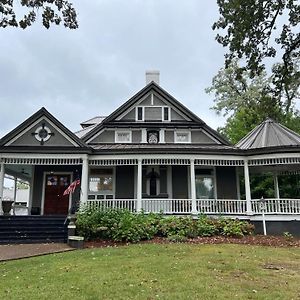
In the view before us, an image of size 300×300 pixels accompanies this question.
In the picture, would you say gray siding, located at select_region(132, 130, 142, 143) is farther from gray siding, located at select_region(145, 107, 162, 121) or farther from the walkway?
the walkway

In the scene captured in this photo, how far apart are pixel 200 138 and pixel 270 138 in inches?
142

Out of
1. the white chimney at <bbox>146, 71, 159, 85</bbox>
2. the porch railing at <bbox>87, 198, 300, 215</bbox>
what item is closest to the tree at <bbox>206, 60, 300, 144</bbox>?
the white chimney at <bbox>146, 71, 159, 85</bbox>

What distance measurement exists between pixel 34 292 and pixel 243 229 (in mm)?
9450

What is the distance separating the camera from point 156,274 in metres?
6.88

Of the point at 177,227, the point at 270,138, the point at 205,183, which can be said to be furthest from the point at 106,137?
Result: the point at 270,138

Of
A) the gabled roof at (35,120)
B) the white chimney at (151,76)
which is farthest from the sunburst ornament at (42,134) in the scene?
the white chimney at (151,76)

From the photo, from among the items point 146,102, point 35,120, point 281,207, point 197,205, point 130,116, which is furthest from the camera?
point 146,102

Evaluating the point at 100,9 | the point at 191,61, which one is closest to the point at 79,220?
the point at 100,9

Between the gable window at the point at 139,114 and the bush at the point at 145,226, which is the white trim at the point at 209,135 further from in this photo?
the bush at the point at 145,226

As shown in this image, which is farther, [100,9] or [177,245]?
[177,245]

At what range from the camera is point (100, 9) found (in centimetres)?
750

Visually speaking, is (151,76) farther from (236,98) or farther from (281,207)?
(236,98)

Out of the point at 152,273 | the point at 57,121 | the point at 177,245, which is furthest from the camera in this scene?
the point at 57,121

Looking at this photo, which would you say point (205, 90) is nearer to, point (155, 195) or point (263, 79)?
point (263, 79)
